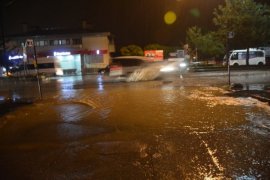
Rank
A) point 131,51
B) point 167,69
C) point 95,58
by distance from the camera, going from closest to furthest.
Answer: point 167,69
point 95,58
point 131,51

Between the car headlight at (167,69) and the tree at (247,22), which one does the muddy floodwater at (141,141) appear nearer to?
the car headlight at (167,69)

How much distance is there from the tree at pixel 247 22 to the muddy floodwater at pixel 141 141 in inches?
1007

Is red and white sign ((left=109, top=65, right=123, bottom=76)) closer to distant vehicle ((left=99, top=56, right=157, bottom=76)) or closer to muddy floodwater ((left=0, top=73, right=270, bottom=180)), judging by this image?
distant vehicle ((left=99, top=56, right=157, bottom=76))

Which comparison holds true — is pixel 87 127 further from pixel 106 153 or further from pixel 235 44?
pixel 235 44

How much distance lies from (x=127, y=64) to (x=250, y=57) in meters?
16.8

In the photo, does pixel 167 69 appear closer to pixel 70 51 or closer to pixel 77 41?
pixel 70 51

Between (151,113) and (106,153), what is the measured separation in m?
5.04

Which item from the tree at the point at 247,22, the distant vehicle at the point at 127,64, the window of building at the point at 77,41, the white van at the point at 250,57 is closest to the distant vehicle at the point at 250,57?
the white van at the point at 250,57

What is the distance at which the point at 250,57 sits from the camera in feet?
140

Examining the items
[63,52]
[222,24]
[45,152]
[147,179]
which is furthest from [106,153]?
[63,52]

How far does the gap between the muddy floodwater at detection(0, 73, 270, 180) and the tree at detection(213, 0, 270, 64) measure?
83.9ft

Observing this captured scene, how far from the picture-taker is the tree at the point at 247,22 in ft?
129

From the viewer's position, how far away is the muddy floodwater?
274 inches

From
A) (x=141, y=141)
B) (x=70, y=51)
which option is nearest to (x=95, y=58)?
(x=70, y=51)
